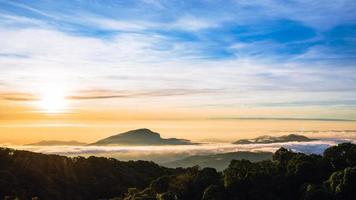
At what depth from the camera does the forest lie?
219 feet

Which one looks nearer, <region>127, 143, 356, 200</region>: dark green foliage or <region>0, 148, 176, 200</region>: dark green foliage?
<region>127, 143, 356, 200</region>: dark green foliage

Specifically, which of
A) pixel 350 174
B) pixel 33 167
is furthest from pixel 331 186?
pixel 33 167

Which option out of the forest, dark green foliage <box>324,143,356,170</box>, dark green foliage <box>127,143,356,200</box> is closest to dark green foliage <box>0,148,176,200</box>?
the forest

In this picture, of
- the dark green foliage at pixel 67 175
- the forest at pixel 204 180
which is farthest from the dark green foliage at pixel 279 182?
the dark green foliage at pixel 67 175

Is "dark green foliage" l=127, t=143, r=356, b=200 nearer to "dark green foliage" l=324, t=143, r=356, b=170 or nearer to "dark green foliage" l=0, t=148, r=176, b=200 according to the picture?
"dark green foliage" l=324, t=143, r=356, b=170

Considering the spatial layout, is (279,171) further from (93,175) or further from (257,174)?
(93,175)

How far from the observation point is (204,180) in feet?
248

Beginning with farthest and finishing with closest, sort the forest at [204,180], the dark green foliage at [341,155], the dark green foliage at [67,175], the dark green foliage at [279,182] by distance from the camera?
the dark green foliage at [67,175] → the dark green foliage at [341,155] → the forest at [204,180] → the dark green foliage at [279,182]

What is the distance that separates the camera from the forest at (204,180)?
66.8 m

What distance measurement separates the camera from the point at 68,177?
137000 mm

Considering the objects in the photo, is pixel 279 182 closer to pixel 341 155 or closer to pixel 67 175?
pixel 341 155

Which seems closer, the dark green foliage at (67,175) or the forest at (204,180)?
the forest at (204,180)

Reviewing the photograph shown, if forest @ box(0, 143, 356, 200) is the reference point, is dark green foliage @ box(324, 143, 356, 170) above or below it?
above

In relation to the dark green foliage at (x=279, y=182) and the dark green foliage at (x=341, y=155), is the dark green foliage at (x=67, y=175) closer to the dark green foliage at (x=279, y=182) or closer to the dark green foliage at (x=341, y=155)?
the dark green foliage at (x=279, y=182)
